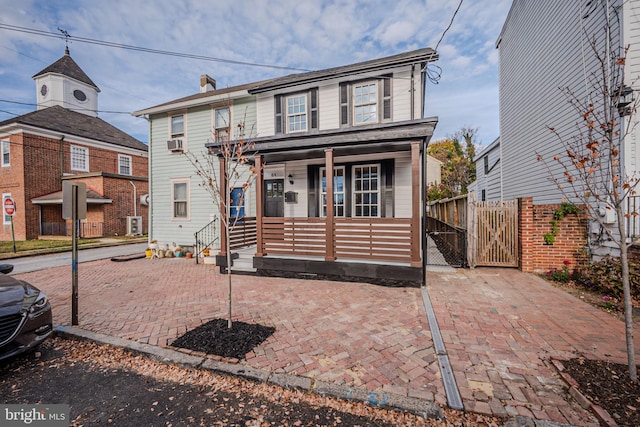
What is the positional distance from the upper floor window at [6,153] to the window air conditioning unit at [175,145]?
14.9 metres

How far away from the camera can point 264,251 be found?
754 cm

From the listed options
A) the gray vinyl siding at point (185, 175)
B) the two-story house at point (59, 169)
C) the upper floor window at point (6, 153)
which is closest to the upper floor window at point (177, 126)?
the gray vinyl siding at point (185, 175)

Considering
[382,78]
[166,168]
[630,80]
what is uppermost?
[382,78]

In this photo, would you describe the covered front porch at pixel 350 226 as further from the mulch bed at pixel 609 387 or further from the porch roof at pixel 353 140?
the mulch bed at pixel 609 387

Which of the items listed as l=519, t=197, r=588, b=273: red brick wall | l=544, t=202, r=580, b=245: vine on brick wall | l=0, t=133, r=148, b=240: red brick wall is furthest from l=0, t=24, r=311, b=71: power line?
l=0, t=133, r=148, b=240: red brick wall

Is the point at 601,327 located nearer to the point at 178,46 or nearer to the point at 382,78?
the point at 382,78

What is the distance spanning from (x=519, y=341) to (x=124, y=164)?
27226 mm

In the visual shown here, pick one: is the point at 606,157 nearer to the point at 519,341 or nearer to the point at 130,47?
the point at 519,341

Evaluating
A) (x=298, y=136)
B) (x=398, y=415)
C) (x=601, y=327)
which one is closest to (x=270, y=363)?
(x=398, y=415)

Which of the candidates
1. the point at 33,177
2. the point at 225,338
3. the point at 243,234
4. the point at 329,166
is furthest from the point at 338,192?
the point at 33,177

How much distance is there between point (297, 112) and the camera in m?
9.31

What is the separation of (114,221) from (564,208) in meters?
23.5

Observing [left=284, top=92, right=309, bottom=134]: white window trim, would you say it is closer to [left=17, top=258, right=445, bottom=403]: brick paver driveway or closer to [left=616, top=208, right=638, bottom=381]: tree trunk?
[left=17, top=258, right=445, bottom=403]: brick paver driveway

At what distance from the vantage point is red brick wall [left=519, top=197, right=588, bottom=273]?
6547 millimetres
